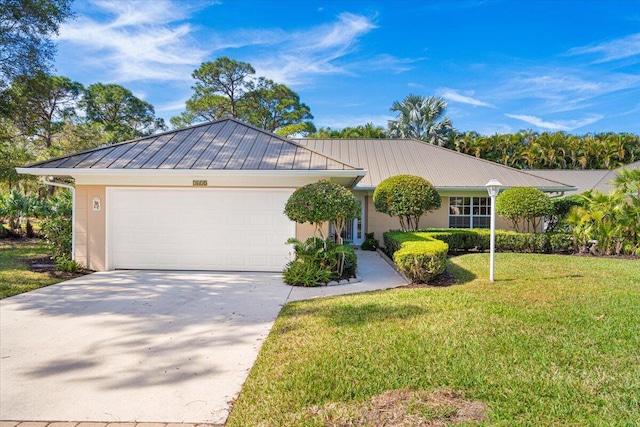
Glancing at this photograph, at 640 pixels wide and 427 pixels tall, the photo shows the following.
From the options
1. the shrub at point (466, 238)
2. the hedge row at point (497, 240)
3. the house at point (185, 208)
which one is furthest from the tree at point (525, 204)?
the house at point (185, 208)

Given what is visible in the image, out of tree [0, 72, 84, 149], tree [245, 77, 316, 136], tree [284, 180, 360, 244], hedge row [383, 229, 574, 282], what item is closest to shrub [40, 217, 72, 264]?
tree [0, 72, 84, 149]

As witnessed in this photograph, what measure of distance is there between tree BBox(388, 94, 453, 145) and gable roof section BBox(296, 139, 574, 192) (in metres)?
11.4

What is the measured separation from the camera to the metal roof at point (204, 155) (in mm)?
8781

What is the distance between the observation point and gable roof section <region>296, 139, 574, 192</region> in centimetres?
1482

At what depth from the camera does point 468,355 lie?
12.4ft

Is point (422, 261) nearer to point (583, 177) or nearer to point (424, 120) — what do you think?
Result: point (583, 177)

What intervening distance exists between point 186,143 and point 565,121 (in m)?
40.4

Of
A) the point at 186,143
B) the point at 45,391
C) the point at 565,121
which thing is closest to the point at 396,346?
the point at 45,391

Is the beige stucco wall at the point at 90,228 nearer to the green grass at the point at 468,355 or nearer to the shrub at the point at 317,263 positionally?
the shrub at the point at 317,263

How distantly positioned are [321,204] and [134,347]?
174 inches

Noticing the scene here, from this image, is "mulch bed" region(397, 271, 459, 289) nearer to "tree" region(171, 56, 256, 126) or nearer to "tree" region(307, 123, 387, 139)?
"tree" region(307, 123, 387, 139)

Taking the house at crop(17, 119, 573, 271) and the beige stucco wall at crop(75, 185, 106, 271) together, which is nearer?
the house at crop(17, 119, 573, 271)

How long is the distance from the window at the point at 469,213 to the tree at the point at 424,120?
49.9 feet

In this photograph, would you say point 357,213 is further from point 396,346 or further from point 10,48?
point 10,48
